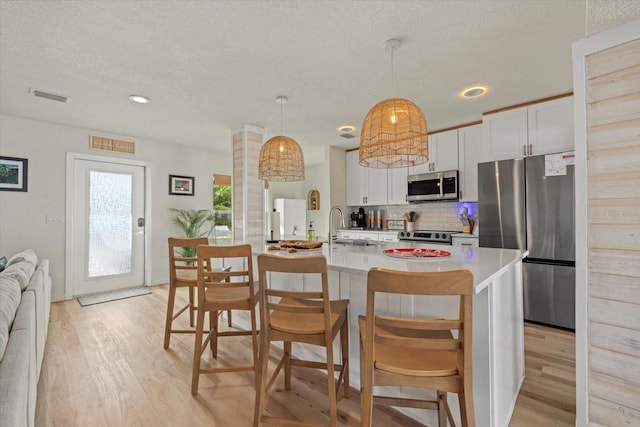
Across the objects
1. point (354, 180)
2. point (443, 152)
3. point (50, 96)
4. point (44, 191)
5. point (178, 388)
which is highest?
point (50, 96)

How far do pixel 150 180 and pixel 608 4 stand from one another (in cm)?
536

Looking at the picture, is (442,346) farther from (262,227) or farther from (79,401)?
(262,227)

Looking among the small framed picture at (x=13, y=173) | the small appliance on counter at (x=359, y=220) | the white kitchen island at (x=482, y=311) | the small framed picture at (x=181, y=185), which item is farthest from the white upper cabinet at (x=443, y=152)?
the small framed picture at (x=13, y=173)

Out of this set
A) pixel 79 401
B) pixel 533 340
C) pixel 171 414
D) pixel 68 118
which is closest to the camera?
pixel 171 414

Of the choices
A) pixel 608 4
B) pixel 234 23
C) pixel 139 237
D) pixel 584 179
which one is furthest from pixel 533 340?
pixel 139 237

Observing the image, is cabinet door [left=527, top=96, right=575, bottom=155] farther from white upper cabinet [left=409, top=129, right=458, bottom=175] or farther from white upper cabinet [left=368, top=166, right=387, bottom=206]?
white upper cabinet [left=368, top=166, right=387, bottom=206]

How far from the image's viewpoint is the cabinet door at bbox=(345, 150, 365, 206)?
5.28m

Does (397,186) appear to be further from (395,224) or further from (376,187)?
(395,224)

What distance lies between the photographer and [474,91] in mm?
3027

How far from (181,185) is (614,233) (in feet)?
17.7

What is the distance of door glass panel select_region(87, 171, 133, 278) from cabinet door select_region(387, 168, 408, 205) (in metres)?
4.17

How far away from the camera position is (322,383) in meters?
2.03

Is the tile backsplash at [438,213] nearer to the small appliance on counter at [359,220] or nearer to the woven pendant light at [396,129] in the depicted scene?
the small appliance on counter at [359,220]

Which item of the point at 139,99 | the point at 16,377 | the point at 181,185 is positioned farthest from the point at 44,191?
the point at 16,377
